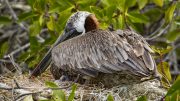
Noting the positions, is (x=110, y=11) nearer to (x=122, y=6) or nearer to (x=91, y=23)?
(x=122, y=6)

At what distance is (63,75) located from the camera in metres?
7.61

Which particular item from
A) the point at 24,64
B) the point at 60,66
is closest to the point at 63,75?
the point at 60,66

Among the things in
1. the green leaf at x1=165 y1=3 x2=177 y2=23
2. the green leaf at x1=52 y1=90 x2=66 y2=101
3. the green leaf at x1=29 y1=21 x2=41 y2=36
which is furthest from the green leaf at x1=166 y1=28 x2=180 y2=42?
the green leaf at x1=52 y1=90 x2=66 y2=101

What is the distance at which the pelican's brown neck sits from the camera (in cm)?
809

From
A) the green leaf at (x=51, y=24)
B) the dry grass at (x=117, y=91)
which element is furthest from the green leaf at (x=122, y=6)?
the dry grass at (x=117, y=91)

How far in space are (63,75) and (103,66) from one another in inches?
25.8

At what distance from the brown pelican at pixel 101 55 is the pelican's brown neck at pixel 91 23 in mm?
263

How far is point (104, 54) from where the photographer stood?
7.20 m

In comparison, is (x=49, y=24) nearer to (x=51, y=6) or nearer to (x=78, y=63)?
(x=51, y=6)

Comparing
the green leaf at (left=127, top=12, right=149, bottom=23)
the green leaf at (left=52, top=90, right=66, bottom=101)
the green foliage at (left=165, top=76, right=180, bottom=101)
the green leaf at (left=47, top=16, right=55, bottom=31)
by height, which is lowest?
the green foliage at (left=165, top=76, right=180, bottom=101)

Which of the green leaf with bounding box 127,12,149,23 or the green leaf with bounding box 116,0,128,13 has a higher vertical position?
the green leaf with bounding box 116,0,128,13

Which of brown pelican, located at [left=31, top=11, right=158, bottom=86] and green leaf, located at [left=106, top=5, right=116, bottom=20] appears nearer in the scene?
brown pelican, located at [left=31, top=11, right=158, bottom=86]

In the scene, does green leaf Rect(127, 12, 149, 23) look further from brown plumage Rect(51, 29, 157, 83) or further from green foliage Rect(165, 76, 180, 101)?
green foliage Rect(165, 76, 180, 101)

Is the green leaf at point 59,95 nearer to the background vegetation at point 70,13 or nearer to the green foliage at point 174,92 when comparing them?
the green foliage at point 174,92
